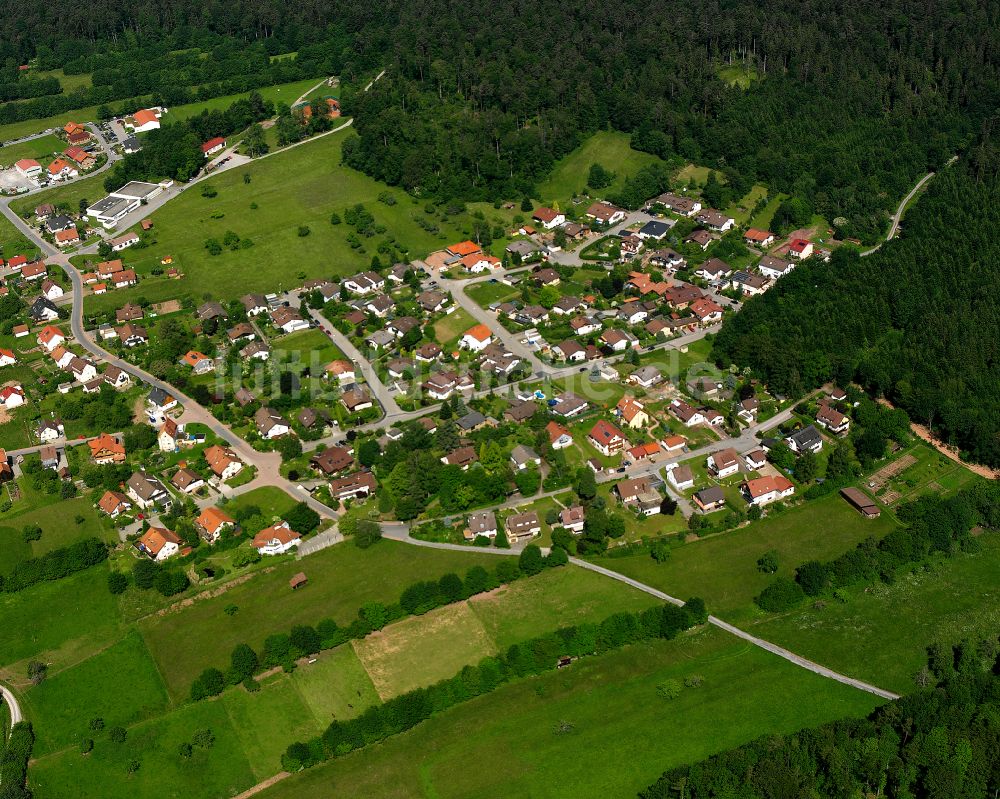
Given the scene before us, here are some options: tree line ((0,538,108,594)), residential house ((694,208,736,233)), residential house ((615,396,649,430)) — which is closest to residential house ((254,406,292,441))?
tree line ((0,538,108,594))

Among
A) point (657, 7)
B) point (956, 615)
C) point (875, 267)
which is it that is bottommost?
point (956, 615)

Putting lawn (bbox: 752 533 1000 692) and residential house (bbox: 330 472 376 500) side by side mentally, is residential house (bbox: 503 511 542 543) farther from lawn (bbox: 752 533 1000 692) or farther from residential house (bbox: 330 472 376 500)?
lawn (bbox: 752 533 1000 692)

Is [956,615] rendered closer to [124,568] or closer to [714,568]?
[714,568]

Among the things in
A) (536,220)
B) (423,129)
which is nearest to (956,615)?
(536,220)

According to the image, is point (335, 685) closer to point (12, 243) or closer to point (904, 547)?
point (904, 547)

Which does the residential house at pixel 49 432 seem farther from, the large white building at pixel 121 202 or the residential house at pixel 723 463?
the residential house at pixel 723 463

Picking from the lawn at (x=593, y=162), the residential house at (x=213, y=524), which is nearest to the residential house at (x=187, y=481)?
the residential house at (x=213, y=524)

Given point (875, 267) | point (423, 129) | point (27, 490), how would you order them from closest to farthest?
point (27, 490) → point (875, 267) → point (423, 129)

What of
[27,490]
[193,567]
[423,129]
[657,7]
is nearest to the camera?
[193,567]
